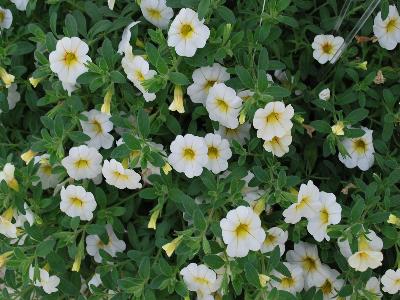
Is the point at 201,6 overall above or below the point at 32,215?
above

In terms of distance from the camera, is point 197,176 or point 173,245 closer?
point 173,245

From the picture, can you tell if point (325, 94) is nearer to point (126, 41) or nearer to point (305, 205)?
point (305, 205)

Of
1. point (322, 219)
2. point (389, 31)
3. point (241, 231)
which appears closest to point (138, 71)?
point (241, 231)

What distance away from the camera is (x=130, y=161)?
5.57ft

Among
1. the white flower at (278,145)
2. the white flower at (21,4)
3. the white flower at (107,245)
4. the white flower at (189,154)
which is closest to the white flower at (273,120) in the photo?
the white flower at (278,145)

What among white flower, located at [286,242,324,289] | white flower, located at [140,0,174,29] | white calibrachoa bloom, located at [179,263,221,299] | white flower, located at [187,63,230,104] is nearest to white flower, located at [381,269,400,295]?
white flower, located at [286,242,324,289]

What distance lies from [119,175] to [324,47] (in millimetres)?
654

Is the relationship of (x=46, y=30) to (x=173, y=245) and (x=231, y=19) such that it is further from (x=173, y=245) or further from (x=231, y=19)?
(x=173, y=245)

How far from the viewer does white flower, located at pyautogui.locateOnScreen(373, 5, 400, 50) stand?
74.7 inches

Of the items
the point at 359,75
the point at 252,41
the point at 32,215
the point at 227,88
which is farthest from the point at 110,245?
the point at 359,75

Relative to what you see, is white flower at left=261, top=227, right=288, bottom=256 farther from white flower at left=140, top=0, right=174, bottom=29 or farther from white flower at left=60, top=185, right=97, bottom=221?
white flower at left=140, top=0, right=174, bottom=29

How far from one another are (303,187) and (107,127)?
52 centimetres

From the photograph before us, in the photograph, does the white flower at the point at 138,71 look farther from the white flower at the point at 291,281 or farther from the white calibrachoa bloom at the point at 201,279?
the white flower at the point at 291,281

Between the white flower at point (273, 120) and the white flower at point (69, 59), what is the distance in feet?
1.52
